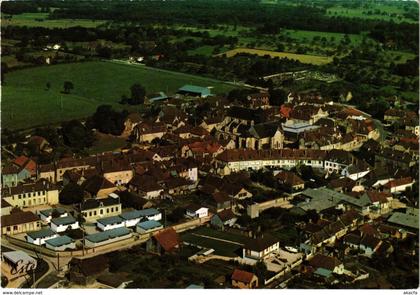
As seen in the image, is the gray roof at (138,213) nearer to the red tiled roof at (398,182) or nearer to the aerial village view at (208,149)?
the aerial village view at (208,149)

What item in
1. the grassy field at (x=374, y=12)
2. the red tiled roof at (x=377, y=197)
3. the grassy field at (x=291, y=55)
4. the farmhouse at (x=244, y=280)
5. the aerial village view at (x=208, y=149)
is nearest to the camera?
the farmhouse at (x=244, y=280)

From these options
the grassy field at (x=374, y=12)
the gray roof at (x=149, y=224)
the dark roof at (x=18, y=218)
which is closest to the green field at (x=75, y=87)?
the grassy field at (x=374, y=12)

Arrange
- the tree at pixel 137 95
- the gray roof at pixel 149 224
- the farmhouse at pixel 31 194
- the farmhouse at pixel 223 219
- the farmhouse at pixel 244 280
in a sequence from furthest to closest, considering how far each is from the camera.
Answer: the tree at pixel 137 95 < the farmhouse at pixel 31 194 < the farmhouse at pixel 223 219 < the gray roof at pixel 149 224 < the farmhouse at pixel 244 280

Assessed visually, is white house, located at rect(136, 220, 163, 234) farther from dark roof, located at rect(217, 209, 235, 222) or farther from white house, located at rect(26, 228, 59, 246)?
white house, located at rect(26, 228, 59, 246)

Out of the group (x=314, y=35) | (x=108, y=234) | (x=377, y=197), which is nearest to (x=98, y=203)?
(x=108, y=234)

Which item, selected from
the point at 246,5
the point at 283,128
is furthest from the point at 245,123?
the point at 246,5
